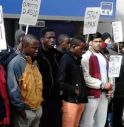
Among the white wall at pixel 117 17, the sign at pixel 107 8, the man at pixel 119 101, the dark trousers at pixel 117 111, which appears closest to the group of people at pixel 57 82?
the man at pixel 119 101

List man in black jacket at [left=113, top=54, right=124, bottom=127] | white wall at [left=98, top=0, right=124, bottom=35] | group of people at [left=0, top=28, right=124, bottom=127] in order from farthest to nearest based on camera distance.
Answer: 1. white wall at [left=98, top=0, right=124, bottom=35]
2. man in black jacket at [left=113, top=54, right=124, bottom=127]
3. group of people at [left=0, top=28, right=124, bottom=127]

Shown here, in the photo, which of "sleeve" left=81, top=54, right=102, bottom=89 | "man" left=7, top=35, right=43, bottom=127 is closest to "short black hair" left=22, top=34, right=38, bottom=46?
"man" left=7, top=35, right=43, bottom=127

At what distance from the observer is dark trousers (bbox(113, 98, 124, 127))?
833cm

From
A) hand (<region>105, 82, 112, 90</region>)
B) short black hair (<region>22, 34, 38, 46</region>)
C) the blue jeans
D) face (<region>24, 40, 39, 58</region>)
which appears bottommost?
the blue jeans

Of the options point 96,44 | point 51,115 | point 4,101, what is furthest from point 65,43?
point 4,101

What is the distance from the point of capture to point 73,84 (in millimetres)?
6715

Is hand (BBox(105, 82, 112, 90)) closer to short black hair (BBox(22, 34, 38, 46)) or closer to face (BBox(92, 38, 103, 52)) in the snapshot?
face (BBox(92, 38, 103, 52))

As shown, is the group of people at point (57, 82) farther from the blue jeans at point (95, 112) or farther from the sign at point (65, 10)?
the sign at point (65, 10)

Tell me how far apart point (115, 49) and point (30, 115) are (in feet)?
10.4

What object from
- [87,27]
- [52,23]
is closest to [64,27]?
[52,23]

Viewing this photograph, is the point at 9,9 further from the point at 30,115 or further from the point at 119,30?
the point at 30,115

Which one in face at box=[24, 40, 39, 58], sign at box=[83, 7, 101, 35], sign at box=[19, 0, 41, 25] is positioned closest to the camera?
face at box=[24, 40, 39, 58]

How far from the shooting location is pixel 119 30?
28.6 ft

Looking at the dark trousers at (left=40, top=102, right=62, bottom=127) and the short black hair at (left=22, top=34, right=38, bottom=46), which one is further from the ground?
the short black hair at (left=22, top=34, right=38, bottom=46)
